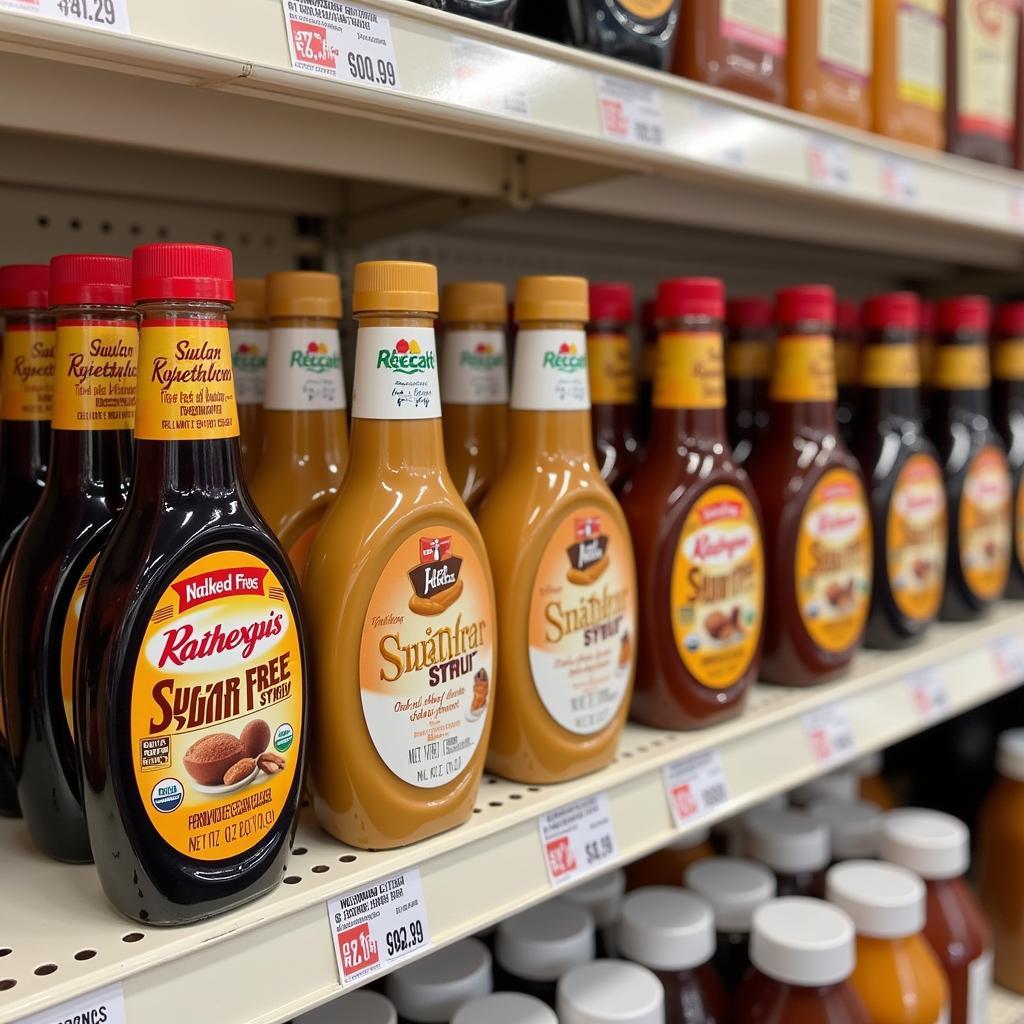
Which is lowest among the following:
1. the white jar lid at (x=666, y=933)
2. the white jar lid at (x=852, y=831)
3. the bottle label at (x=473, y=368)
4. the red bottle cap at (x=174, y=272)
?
the white jar lid at (x=852, y=831)

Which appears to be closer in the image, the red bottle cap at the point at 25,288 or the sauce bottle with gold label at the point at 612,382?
the red bottle cap at the point at 25,288

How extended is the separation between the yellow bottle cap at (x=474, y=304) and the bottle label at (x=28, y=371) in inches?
13.0

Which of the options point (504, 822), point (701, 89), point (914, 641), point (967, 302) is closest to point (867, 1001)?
point (914, 641)

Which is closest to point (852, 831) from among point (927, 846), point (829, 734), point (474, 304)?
point (927, 846)

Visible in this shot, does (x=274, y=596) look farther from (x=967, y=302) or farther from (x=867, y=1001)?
(x=967, y=302)

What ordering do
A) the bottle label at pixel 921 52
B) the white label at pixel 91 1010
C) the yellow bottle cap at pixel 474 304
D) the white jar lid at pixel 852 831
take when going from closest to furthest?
the white label at pixel 91 1010 → the yellow bottle cap at pixel 474 304 → the bottle label at pixel 921 52 → the white jar lid at pixel 852 831

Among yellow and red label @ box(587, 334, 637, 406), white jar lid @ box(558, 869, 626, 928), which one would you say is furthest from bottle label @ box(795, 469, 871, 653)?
white jar lid @ box(558, 869, 626, 928)

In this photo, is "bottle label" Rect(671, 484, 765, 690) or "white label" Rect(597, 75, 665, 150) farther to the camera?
"bottle label" Rect(671, 484, 765, 690)

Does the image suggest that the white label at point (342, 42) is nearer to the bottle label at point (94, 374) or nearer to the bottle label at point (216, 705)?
the bottle label at point (94, 374)

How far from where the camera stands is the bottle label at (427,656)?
0.72 metres

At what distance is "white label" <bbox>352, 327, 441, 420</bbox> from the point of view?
2.38 ft

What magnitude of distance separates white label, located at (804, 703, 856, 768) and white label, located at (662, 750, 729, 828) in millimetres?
153

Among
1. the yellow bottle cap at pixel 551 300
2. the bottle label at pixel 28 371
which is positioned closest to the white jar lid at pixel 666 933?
the yellow bottle cap at pixel 551 300

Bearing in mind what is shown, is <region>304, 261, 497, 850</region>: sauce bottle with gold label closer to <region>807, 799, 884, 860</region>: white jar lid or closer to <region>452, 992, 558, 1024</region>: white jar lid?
<region>452, 992, 558, 1024</region>: white jar lid
